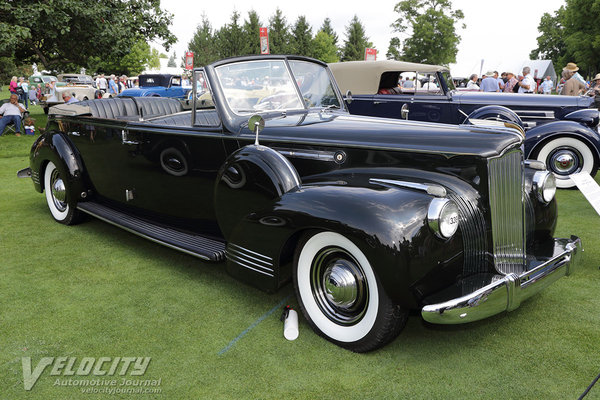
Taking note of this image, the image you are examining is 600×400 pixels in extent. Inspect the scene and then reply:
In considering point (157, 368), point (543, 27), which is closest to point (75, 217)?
point (157, 368)

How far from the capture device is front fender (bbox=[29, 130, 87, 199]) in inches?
194

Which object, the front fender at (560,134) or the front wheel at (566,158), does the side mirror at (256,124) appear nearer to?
the front fender at (560,134)

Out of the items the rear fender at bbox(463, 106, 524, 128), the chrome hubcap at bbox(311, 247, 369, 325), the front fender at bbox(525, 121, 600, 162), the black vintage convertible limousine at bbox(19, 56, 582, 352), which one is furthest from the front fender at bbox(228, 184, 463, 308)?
the rear fender at bbox(463, 106, 524, 128)

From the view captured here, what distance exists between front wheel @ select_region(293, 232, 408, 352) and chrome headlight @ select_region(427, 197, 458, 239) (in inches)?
16.4

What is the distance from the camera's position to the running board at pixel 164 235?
3.46m

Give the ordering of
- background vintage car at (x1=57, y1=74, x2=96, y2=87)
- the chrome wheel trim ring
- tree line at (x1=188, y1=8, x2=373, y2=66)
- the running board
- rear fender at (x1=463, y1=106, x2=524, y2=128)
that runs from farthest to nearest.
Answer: tree line at (x1=188, y1=8, x2=373, y2=66) < background vintage car at (x1=57, y1=74, x2=96, y2=87) < rear fender at (x1=463, y1=106, x2=524, y2=128) < the chrome wheel trim ring < the running board

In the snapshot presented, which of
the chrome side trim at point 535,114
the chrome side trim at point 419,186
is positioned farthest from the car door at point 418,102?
the chrome side trim at point 419,186

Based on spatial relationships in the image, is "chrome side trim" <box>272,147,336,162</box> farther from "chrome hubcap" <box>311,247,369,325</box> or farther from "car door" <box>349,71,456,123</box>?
"car door" <box>349,71,456,123</box>

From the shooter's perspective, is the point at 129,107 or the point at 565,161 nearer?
the point at 129,107

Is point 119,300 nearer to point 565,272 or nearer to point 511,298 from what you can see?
point 511,298

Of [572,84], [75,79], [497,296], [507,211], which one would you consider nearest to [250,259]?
[497,296]

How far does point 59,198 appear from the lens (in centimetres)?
526

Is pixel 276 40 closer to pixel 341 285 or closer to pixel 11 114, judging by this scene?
pixel 11 114

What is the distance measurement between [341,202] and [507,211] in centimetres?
104
